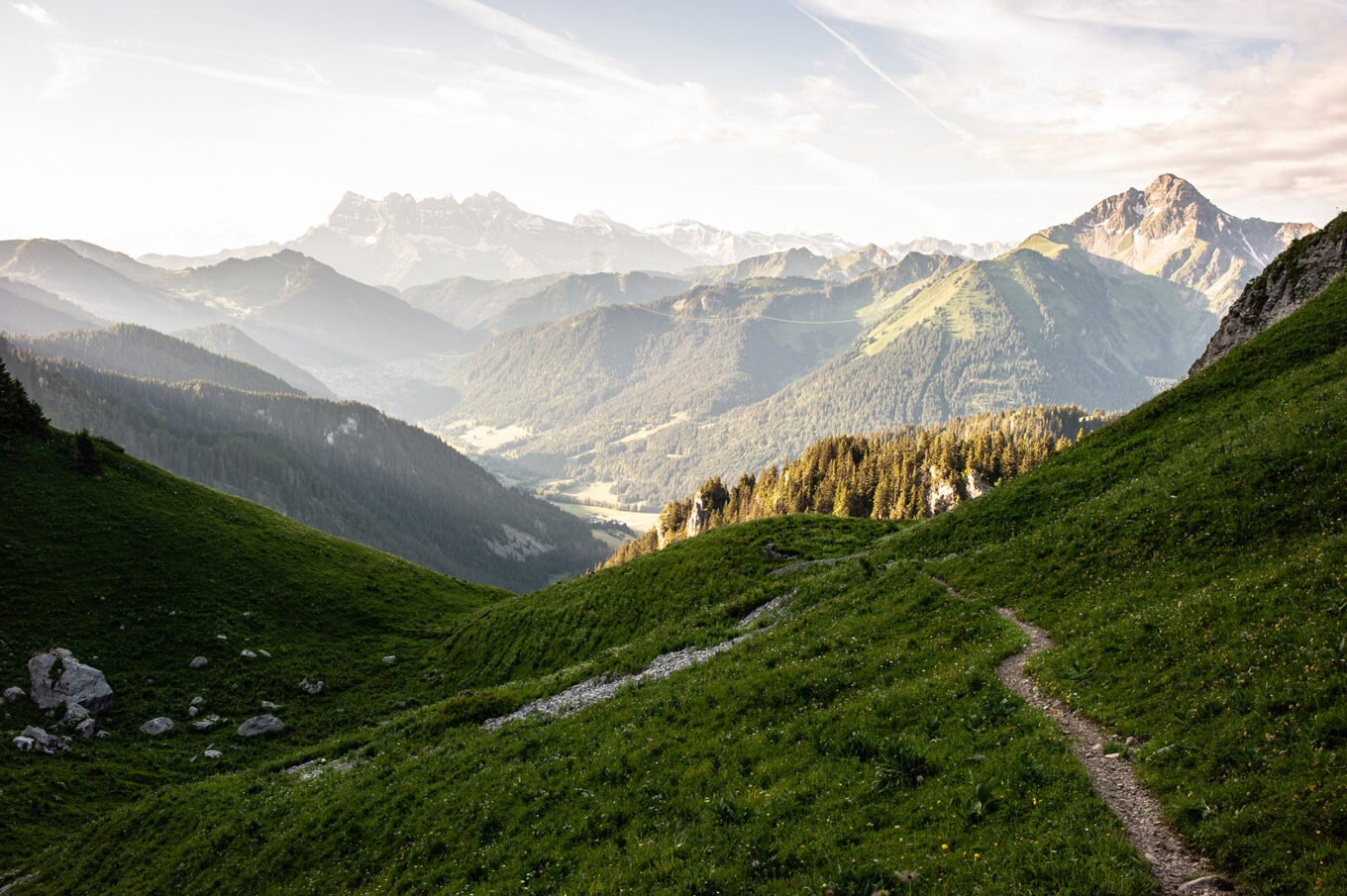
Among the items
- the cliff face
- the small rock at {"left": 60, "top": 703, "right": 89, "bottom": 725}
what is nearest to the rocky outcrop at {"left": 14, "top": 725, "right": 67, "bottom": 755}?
the small rock at {"left": 60, "top": 703, "right": 89, "bottom": 725}

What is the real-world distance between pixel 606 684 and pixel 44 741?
31.8m

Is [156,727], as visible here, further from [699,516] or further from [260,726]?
[699,516]

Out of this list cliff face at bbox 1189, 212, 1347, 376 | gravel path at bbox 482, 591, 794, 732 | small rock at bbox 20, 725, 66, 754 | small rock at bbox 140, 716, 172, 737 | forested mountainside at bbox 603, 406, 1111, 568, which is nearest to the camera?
gravel path at bbox 482, 591, 794, 732

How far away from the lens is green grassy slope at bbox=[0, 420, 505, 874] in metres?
34.6

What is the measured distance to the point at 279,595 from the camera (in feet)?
187

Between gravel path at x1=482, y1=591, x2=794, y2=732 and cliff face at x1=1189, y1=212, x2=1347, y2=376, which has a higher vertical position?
cliff face at x1=1189, y1=212, x2=1347, y2=376

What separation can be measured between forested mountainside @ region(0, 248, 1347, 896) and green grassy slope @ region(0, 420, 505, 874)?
0.35 metres

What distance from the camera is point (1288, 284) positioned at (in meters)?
49.9

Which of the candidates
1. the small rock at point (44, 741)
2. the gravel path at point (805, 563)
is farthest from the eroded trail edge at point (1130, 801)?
the small rock at point (44, 741)

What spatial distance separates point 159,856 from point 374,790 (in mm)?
9342

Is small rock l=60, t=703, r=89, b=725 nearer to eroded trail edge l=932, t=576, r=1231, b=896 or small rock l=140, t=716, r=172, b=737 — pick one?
small rock l=140, t=716, r=172, b=737

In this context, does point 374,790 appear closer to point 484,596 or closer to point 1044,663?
point 1044,663

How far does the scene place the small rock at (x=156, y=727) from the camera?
3809 cm

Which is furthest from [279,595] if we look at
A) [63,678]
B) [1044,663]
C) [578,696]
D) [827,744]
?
[1044,663]
